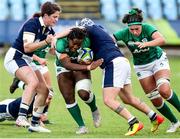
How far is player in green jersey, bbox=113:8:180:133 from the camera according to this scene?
42.1ft

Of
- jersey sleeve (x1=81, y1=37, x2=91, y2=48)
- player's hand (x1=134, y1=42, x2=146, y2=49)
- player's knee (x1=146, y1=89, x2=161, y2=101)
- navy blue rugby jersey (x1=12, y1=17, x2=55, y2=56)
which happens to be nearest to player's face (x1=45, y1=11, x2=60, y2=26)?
navy blue rugby jersey (x1=12, y1=17, x2=55, y2=56)

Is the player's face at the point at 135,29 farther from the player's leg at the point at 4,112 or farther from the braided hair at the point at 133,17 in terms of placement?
the player's leg at the point at 4,112

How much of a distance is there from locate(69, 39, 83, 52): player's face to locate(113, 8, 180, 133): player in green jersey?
3.23ft

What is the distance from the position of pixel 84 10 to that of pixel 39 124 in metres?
22.9

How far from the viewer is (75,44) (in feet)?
39.8

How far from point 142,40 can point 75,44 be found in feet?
4.43

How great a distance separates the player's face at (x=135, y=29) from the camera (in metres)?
12.8

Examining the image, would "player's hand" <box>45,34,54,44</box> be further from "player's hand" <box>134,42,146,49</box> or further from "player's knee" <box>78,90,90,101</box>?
"player's hand" <box>134,42,146,49</box>

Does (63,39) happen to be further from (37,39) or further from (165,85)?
(165,85)

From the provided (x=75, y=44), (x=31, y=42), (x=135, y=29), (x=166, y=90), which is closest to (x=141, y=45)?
→ (x=135, y=29)

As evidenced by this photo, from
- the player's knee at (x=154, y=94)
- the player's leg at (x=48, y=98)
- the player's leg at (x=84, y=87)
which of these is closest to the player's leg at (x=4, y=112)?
the player's leg at (x=48, y=98)

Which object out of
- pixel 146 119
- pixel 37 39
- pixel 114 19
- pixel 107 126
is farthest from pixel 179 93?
pixel 114 19

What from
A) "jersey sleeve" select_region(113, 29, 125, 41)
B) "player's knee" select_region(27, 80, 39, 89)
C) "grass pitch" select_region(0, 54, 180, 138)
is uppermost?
"jersey sleeve" select_region(113, 29, 125, 41)

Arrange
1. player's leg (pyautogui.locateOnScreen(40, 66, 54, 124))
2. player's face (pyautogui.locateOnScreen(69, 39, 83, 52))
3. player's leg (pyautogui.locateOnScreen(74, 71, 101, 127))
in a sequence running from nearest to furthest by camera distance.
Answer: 1. player's face (pyautogui.locateOnScreen(69, 39, 83, 52))
2. player's leg (pyautogui.locateOnScreen(74, 71, 101, 127))
3. player's leg (pyautogui.locateOnScreen(40, 66, 54, 124))
